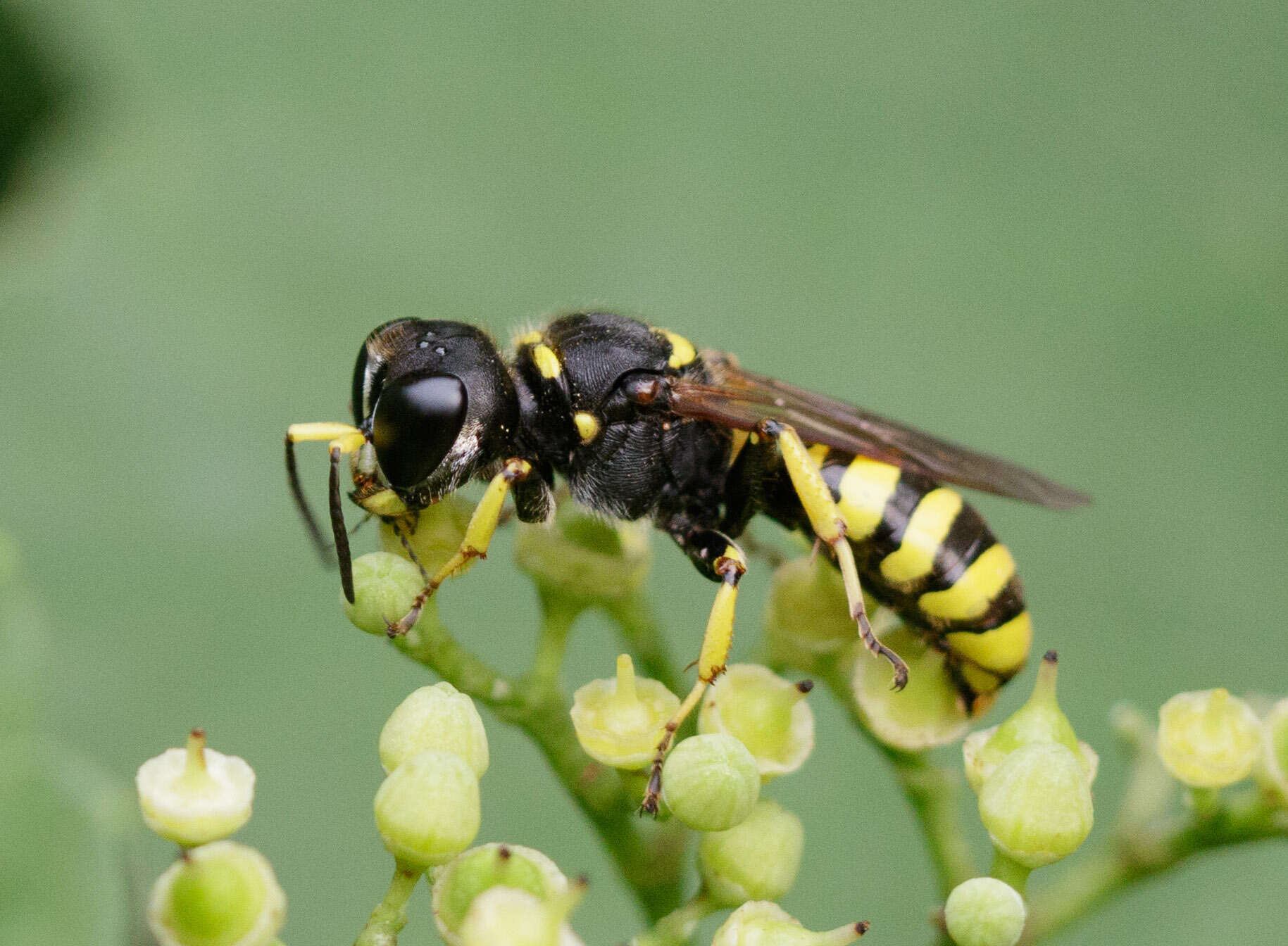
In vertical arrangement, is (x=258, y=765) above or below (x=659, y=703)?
below

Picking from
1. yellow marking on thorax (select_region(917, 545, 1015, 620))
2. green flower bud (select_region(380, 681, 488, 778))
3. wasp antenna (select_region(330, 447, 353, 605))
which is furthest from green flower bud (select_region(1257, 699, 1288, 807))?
wasp antenna (select_region(330, 447, 353, 605))

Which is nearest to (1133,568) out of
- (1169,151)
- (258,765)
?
(1169,151)

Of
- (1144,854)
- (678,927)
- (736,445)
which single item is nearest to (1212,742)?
(1144,854)

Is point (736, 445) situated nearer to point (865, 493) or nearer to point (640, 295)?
point (865, 493)

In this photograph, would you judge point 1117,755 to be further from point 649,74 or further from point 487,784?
point 649,74

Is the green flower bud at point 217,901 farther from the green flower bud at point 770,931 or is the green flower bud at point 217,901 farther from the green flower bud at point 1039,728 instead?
the green flower bud at point 1039,728

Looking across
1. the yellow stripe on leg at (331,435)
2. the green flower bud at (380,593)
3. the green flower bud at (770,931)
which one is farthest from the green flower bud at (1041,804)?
the yellow stripe on leg at (331,435)
